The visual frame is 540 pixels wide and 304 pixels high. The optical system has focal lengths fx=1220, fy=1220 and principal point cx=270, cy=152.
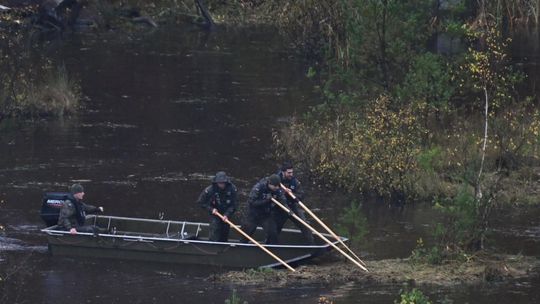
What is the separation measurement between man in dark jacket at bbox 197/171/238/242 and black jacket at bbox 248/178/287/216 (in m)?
0.35

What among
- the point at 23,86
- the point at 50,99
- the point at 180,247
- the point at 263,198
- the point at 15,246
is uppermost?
the point at 23,86

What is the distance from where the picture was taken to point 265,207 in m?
19.0

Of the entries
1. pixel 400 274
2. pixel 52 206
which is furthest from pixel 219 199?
pixel 400 274

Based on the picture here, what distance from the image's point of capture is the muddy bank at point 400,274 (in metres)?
17.7

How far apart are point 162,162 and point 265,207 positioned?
835 centimetres

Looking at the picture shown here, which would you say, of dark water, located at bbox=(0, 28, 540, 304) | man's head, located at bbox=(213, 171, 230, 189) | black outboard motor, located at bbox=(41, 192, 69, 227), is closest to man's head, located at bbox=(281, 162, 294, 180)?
man's head, located at bbox=(213, 171, 230, 189)

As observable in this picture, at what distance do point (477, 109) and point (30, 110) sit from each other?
1124 cm

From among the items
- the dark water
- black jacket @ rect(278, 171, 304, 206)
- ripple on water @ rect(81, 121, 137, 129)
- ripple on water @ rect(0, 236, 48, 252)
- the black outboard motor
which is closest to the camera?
the dark water

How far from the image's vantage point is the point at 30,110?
30562 millimetres

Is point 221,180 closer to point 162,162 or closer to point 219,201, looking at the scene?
point 219,201

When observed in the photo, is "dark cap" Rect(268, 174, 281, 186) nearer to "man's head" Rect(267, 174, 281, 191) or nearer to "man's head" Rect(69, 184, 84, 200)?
"man's head" Rect(267, 174, 281, 191)

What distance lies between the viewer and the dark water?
57.9 ft

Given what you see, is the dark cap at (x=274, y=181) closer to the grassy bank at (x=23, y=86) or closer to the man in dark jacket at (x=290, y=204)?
the man in dark jacket at (x=290, y=204)

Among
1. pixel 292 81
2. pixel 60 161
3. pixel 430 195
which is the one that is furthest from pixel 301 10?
pixel 430 195
